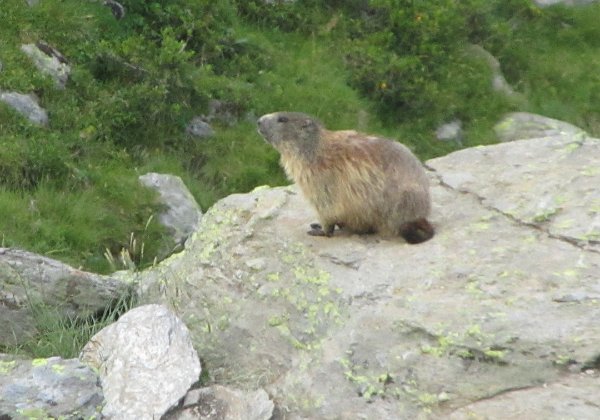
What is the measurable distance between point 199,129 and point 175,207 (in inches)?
67.0

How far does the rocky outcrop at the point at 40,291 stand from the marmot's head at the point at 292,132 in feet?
5.55

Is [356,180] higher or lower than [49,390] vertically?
higher

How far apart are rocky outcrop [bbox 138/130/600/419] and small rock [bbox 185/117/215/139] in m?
4.52

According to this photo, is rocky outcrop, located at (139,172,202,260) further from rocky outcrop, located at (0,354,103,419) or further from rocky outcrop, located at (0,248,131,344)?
rocky outcrop, located at (0,354,103,419)

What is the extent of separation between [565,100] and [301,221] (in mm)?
8592

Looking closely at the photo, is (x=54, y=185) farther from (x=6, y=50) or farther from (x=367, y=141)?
(x=367, y=141)

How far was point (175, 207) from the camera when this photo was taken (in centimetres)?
1038

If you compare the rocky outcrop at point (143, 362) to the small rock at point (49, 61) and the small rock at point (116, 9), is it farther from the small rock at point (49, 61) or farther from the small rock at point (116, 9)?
the small rock at point (116, 9)

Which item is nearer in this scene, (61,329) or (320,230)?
(61,329)

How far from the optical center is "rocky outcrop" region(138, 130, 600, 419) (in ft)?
16.0

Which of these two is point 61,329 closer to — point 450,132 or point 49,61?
point 49,61

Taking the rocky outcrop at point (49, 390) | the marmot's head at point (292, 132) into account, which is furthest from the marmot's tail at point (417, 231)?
the rocky outcrop at point (49, 390)

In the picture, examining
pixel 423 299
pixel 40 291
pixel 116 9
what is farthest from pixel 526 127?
pixel 40 291

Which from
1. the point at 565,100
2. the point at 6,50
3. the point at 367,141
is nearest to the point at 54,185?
the point at 6,50
